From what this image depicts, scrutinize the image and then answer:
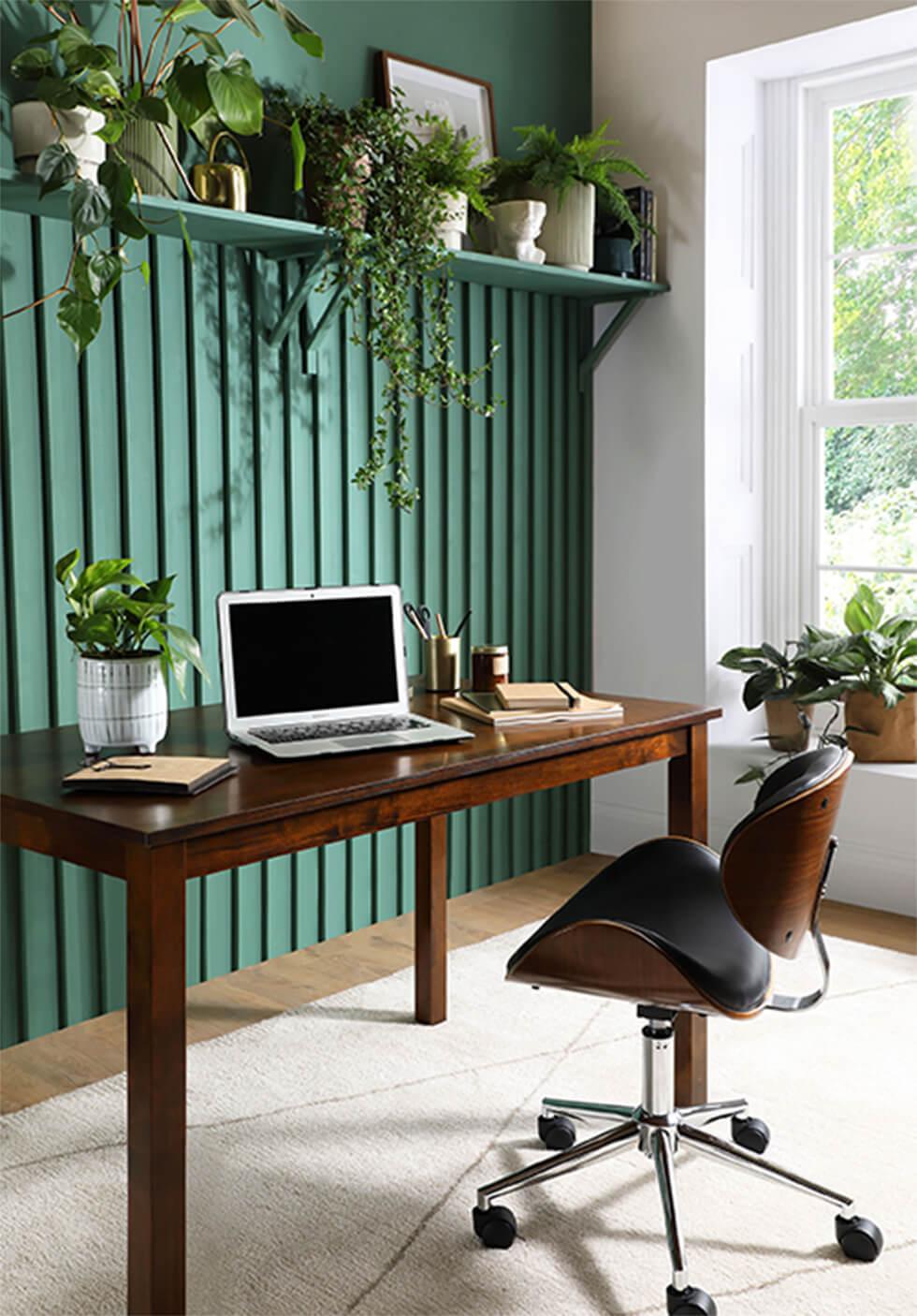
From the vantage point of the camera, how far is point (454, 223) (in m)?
3.21

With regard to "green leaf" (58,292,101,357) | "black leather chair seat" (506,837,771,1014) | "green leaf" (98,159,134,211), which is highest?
"green leaf" (98,159,134,211)

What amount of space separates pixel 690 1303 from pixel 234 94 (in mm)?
2144

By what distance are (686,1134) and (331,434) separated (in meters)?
1.91

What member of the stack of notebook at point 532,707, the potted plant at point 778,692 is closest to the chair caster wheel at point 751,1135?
the stack of notebook at point 532,707

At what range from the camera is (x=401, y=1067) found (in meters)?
Result: 2.69

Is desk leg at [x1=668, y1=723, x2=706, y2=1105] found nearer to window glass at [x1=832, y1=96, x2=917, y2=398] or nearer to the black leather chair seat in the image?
the black leather chair seat

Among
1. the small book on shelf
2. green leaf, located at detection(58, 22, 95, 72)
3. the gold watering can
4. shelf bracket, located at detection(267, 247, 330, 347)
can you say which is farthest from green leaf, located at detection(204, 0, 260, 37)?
the small book on shelf

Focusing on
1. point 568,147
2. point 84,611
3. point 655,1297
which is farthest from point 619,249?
point 655,1297

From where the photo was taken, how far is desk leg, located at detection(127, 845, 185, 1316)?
167 centimetres

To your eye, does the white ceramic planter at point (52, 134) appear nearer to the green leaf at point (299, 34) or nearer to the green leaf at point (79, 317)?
the green leaf at point (79, 317)

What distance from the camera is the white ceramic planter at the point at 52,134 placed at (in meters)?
2.49

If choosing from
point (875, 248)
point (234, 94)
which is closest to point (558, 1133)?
point (234, 94)

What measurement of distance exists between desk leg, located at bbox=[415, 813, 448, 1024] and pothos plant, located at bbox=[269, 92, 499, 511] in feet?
2.90

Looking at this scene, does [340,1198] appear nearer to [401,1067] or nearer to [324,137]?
[401,1067]
